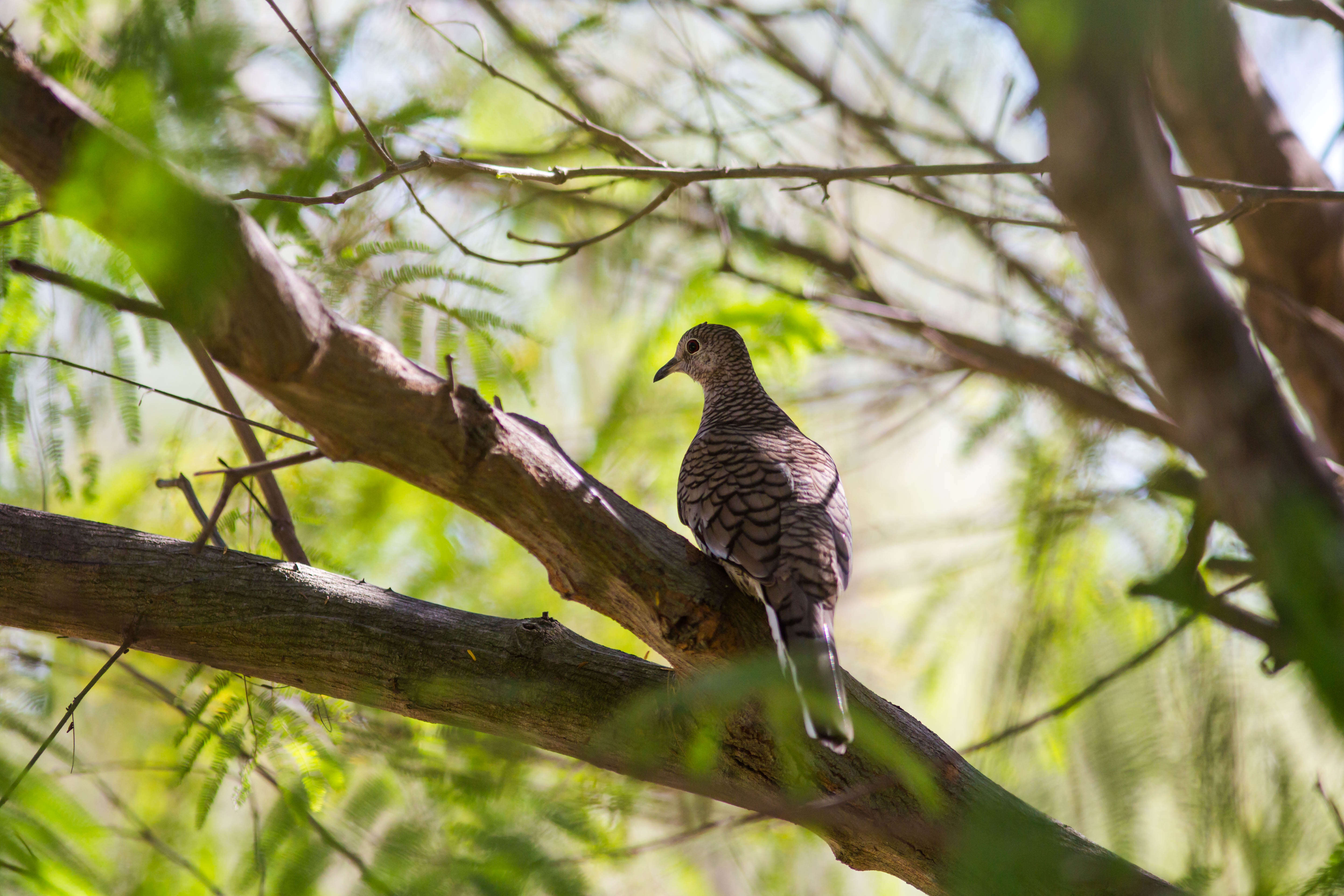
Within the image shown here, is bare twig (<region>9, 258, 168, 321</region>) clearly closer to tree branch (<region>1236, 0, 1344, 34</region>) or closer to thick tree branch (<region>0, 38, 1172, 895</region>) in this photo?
thick tree branch (<region>0, 38, 1172, 895</region>)

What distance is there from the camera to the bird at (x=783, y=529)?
2.18 metres

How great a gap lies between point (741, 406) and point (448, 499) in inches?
78.5

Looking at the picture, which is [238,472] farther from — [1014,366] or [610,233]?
[1014,366]

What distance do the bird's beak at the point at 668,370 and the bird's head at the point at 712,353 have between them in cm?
3

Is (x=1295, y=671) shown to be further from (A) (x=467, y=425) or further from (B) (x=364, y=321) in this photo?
(B) (x=364, y=321)

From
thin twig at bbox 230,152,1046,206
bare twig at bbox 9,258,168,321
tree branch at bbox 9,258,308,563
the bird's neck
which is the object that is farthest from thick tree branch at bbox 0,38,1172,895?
the bird's neck

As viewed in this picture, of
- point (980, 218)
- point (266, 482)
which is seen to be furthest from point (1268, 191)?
point (266, 482)

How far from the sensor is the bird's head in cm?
421

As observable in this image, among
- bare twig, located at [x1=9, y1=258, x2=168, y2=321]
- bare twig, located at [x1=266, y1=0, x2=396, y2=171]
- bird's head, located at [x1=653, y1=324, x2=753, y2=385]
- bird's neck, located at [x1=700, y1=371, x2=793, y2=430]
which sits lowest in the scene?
bare twig, located at [x1=9, y1=258, x2=168, y2=321]

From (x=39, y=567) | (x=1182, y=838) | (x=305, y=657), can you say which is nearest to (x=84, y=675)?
(x=39, y=567)

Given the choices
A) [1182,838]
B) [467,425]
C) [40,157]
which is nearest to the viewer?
[1182,838]

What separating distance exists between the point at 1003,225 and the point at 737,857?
4.26 meters

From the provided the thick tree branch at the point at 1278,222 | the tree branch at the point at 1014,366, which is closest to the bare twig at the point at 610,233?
the tree branch at the point at 1014,366

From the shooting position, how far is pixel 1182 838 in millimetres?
1275
